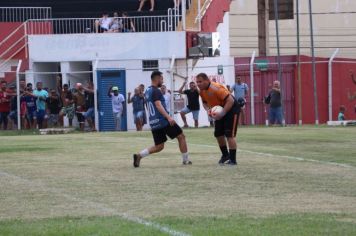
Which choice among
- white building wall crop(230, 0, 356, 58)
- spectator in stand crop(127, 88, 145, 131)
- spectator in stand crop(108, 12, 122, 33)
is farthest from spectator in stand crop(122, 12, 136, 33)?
white building wall crop(230, 0, 356, 58)

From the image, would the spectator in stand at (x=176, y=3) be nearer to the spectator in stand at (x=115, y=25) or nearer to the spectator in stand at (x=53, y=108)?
the spectator in stand at (x=115, y=25)

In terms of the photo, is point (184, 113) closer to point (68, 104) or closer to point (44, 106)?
point (68, 104)

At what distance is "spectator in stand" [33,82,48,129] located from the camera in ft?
118

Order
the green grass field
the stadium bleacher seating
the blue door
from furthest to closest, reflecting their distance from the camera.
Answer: the stadium bleacher seating, the blue door, the green grass field

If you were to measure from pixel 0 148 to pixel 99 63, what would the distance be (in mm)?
15828

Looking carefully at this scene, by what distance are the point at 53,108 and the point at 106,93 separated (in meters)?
2.24

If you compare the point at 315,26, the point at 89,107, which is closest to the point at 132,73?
the point at 89,107

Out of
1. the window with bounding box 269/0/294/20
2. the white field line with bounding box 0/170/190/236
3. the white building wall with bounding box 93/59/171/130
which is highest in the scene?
the window with bounding box 269/0/294/20

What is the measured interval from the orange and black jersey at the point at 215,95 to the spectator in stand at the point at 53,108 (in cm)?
2058

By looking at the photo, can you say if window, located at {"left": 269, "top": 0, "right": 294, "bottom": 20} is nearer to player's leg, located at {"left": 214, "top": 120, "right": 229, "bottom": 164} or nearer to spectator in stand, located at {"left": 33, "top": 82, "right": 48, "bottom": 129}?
spectator in stand, located at {"left": 33, "top": 82, "right": 48, "bottom": 129}

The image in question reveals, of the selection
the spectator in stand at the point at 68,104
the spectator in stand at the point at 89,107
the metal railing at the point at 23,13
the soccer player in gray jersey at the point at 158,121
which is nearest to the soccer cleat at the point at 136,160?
the soccer player in gray jersey at the point at 158,121

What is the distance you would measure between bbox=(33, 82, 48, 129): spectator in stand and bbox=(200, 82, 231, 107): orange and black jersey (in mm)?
20263

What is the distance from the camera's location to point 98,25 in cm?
3988

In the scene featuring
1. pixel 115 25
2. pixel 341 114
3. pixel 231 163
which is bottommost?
pixel 231 163
